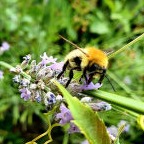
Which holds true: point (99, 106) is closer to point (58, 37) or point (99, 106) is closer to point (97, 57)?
point (97, 57)

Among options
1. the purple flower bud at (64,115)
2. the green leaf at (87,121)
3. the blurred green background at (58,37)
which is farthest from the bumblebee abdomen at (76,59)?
the blurred green background at (58,37)

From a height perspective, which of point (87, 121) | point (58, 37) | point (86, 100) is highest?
point (58, 37)

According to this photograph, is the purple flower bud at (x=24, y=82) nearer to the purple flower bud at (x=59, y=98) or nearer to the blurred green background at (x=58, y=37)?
the purple flower bud at (x=59, y=98)

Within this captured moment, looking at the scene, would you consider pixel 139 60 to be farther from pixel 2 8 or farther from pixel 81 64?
pixel 81 64

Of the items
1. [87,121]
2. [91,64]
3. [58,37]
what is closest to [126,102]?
[87,121]

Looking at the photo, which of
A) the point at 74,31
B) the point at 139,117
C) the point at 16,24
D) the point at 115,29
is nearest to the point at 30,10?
the point at 16,24

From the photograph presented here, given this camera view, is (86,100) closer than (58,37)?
Yes
